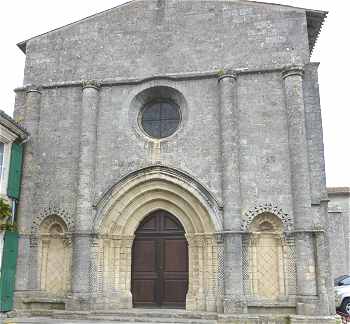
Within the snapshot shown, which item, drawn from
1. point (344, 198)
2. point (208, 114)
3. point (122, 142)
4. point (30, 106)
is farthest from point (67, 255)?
point (344, 198)

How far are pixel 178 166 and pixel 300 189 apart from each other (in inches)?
123

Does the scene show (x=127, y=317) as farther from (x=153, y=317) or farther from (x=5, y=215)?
(x=5, y=215)

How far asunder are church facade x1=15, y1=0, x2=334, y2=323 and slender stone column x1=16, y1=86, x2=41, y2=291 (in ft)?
0.12

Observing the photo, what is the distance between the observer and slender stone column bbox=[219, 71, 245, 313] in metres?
10.2

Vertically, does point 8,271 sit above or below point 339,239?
below

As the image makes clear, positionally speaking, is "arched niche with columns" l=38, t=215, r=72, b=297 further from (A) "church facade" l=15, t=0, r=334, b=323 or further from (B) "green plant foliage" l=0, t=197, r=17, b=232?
(B) "green plant foliage" l=0, t=197, r=17, b=232

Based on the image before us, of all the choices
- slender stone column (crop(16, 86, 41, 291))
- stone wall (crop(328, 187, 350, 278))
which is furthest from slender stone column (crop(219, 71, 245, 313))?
stone wall (crop(328, 187, 350, 278))

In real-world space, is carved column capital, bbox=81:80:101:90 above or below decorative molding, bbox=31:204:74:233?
above

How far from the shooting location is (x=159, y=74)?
12078 millimetres

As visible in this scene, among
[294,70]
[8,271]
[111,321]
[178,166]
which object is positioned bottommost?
[111,321]

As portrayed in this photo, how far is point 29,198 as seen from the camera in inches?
463

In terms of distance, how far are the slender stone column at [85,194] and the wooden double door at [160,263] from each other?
4.55 feet

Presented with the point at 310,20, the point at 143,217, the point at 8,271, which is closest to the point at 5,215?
the point at 8,271

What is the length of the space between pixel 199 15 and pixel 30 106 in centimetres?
549
